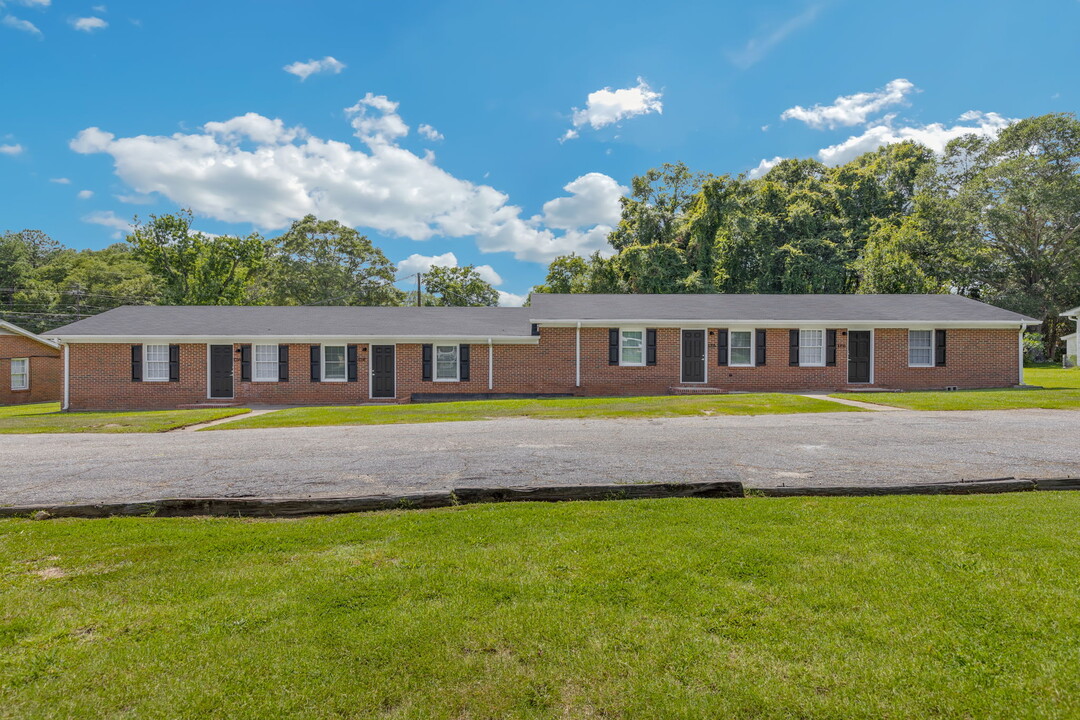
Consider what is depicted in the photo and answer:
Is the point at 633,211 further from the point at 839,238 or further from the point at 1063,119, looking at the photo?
the point at 1063,119

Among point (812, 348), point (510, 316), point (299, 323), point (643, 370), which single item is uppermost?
point (510, 316)

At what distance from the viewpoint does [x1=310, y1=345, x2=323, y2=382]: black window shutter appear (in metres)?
20.3

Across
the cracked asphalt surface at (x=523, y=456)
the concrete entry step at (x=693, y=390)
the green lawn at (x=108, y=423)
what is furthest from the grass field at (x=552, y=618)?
the concrete entry step at (x=693, y=390)

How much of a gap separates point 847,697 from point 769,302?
72.9ft

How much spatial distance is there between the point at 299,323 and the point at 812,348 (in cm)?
1952

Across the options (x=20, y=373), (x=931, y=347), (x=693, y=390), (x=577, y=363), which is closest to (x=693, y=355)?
(x=693, y=390)

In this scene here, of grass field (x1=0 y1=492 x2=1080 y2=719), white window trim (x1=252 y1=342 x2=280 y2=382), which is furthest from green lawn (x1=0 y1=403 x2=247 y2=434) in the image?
grass field (x1=0 y1=492 x2=1080 y2=719)

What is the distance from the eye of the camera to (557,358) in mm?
20484

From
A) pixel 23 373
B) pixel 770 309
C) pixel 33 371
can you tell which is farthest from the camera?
pixel 33 371

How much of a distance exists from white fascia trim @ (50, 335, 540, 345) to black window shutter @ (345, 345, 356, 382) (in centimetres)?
29

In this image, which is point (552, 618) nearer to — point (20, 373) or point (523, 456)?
point (523, 456)

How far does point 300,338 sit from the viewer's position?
20031 millimetres

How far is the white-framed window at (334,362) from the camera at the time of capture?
20.3 m

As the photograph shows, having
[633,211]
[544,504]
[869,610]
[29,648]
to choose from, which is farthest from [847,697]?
[633,211]
